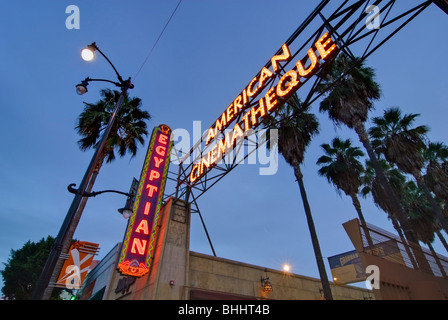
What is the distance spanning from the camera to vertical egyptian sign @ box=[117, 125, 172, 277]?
11.0 metres

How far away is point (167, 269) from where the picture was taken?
38.3ft

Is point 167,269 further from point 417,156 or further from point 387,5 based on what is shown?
point 417,156

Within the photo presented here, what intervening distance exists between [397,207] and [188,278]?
12868 millimetres

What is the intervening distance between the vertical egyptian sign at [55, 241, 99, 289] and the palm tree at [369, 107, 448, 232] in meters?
24.0

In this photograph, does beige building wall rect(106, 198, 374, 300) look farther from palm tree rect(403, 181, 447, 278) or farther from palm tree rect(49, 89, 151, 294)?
palm tree rect(403, 181, 447, 278)

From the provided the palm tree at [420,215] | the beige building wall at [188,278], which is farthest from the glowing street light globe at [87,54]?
the palm tree at [420,215]

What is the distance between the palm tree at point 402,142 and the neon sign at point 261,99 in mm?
13914

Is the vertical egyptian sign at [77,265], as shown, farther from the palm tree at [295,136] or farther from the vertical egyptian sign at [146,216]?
the palm tree at [295,136]

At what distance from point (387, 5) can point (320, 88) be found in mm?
10849

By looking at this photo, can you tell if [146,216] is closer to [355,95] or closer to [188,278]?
[188,278]

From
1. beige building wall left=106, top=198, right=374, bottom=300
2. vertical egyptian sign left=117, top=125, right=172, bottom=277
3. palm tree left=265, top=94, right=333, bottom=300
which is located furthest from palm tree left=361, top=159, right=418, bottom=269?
vertical egyptian sign left=117, top=125, right=172, bottom=277
